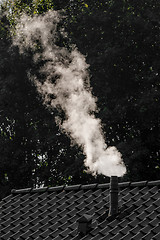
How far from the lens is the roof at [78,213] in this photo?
11.4m

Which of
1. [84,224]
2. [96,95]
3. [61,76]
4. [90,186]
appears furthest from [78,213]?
[61,76]

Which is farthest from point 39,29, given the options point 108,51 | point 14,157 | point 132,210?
point 132,210

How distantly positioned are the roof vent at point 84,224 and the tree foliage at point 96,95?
42.1 ft

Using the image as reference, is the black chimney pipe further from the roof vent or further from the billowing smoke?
the billowing smoke

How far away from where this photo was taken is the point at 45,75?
2847 cm

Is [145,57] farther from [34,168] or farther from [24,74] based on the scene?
[34,168]

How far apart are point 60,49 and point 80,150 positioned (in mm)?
5117

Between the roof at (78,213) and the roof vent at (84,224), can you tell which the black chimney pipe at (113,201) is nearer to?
the roof at (78,213)

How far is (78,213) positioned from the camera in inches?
494

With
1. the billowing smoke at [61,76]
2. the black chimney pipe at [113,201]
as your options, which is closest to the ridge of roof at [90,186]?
the black chimney pipe at [113,201]

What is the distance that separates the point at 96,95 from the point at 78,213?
14.7m

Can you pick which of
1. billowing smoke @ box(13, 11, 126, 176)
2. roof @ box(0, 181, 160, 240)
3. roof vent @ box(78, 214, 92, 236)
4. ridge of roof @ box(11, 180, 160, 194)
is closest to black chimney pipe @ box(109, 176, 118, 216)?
roof @ box(0, 181, 160, 240)

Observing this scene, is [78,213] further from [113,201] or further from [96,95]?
[96,95]

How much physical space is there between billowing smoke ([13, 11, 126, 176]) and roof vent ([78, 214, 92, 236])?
40.2 feet
